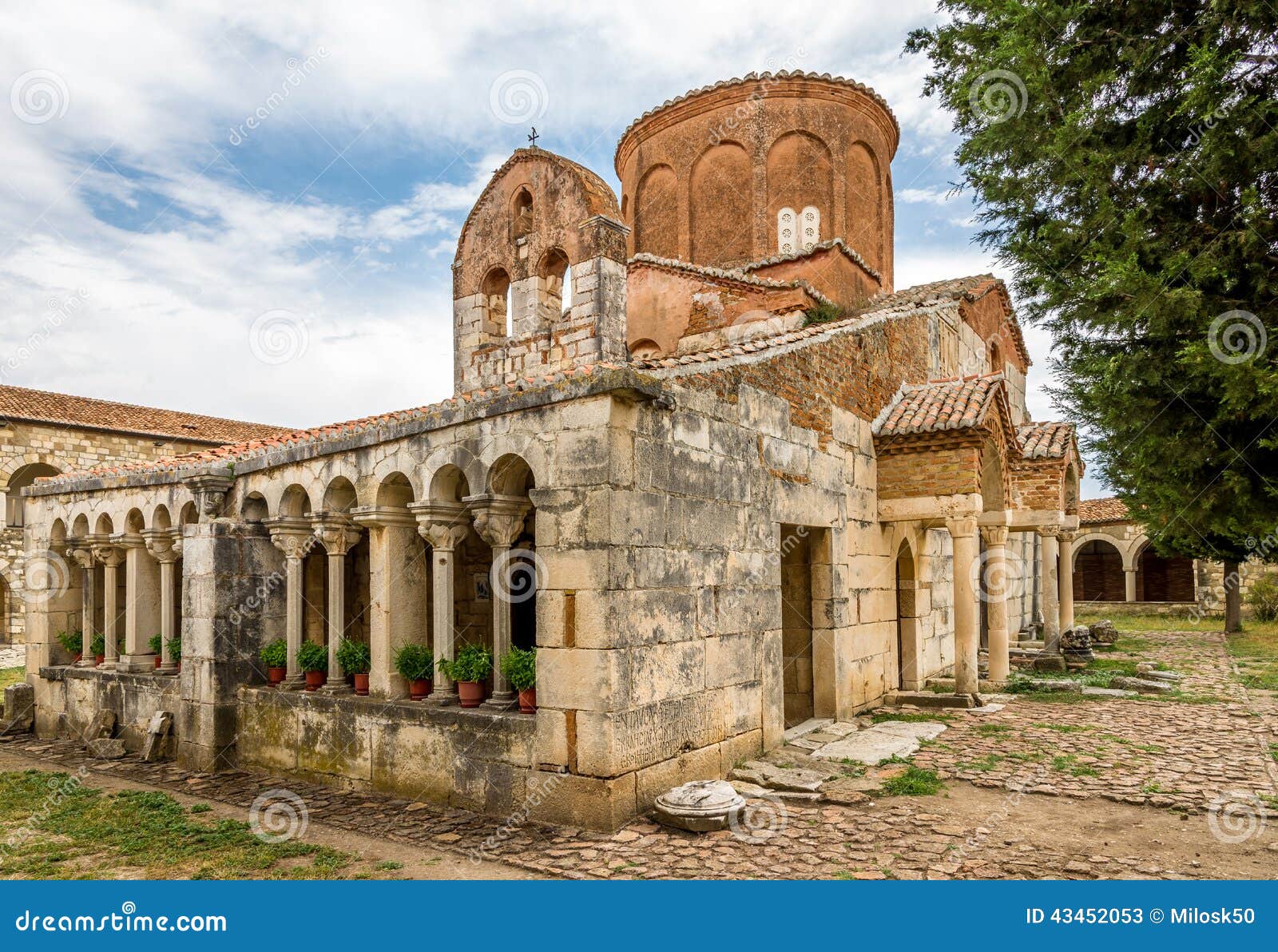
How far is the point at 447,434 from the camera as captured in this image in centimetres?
674

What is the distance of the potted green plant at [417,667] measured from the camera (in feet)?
23.1

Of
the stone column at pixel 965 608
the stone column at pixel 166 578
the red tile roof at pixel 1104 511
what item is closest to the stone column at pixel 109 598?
the stone column at pixel 166 578

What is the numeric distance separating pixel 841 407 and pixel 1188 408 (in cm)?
331

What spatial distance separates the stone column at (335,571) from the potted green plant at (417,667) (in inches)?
36.0

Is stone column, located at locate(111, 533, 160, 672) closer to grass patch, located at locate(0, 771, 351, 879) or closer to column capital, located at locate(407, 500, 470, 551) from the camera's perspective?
grass patch, located at locate(0, 771, 351, 879)

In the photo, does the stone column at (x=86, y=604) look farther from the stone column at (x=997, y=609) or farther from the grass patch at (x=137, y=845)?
the stone column at (x=997, y=609)

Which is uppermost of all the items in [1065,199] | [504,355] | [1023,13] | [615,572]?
[1023,13]

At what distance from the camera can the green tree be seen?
6.31 metres

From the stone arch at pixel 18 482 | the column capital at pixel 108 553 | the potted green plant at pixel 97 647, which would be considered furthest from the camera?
the stone arch at pixel 18 482

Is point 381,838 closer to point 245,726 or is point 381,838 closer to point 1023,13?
point 245,726

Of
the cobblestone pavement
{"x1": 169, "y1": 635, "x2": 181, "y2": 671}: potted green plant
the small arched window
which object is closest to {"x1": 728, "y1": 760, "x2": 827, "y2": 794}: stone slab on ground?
the cobblestone pavement

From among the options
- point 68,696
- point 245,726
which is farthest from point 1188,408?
point 68,696

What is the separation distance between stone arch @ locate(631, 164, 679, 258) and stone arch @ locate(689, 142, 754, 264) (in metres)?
0.37

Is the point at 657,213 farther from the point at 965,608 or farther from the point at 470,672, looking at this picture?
the point at 470,672
